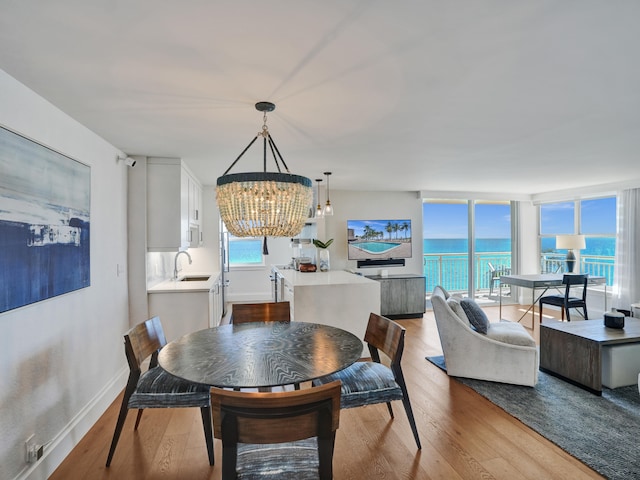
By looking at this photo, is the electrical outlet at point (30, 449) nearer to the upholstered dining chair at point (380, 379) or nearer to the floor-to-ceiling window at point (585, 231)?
the upholstered dining chair at point (380, 379)

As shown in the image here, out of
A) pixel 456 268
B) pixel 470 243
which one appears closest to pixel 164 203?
pixel 470 243

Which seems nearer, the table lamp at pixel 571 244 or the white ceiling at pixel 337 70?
the white ceiling at pixel 337 70

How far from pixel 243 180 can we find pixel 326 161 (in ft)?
7.24

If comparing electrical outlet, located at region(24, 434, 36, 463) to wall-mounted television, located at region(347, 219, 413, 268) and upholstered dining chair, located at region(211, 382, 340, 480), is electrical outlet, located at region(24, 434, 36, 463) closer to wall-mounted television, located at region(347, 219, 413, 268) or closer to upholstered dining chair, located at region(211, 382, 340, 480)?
upholstered dining chair, located at region(211, 382, 340, 480)

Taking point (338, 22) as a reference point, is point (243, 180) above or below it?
below

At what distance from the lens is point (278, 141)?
3100 millimetres

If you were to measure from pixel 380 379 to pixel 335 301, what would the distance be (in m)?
1.66

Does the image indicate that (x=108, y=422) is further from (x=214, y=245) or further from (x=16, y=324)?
(x=214, y=245)

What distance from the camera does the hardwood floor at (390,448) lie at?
2.12m

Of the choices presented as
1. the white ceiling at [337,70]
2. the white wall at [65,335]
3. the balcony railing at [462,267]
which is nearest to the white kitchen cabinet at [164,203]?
the white wall at [65,335]

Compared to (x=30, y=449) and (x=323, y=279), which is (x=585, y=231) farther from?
(x=30, y=449)

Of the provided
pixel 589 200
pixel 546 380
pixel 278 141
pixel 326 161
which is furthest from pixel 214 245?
pixel 589 200

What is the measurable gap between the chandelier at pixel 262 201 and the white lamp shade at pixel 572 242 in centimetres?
573

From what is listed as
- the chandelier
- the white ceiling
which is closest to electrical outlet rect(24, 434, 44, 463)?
the chandelier
